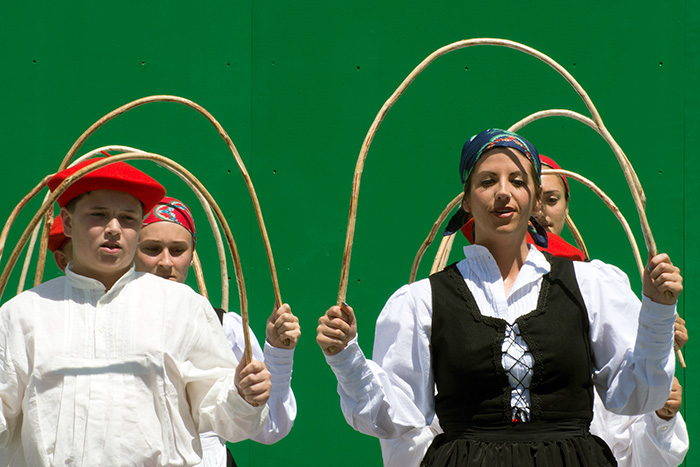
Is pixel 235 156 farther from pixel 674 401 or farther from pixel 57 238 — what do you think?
pixel 674 401

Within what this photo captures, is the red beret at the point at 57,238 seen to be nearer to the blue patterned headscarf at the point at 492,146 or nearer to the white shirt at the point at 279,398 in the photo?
the white shirt at the point at 279,398

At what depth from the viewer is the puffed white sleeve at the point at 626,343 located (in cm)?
260

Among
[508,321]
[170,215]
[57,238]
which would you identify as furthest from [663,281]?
[57,238]

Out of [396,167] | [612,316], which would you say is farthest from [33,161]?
[612,316]

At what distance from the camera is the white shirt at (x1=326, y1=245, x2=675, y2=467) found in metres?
2.65

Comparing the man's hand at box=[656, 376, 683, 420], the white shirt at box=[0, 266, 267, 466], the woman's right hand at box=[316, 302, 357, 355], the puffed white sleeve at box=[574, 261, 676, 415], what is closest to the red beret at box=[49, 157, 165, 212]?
the white shirt at box=[0, 266, 267, 466]

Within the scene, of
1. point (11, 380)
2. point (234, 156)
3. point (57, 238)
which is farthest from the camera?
point (57, 238)

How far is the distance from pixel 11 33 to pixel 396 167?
6.18ft

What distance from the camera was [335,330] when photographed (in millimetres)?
2615

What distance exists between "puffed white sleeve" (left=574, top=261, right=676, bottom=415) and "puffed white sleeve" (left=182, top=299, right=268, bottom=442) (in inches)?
35.8

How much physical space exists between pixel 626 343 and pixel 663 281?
0.74 feet

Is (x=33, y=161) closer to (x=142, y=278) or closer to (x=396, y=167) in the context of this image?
(x=396, y=167)

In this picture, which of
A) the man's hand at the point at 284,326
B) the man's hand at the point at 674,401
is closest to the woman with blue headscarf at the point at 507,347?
the man's hand at the point at 284,326

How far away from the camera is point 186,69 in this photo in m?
4.78
